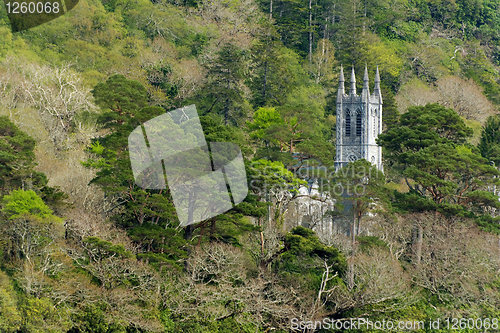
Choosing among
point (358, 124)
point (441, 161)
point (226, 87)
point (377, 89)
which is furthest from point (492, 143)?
point (226, 87)

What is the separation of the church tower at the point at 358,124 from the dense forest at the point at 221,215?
100 inches

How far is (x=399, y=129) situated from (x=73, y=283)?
71.1ft

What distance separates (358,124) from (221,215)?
26908 millimetres

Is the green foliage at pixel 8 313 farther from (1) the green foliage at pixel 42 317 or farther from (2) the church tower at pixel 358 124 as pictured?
(2) the church tower at pixel 358 124

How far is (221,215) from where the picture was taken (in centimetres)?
3195

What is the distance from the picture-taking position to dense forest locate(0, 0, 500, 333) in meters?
29.3

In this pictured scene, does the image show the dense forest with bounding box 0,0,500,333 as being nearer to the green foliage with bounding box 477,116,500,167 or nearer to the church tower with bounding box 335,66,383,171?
the green foliage with bounding box 477,116,500,167

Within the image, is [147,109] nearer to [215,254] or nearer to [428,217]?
[215,254]

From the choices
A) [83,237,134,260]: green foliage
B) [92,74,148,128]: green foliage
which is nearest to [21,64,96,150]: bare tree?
[92,74,148,128]: green foliage

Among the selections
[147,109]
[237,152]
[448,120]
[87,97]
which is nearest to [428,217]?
[448,120]

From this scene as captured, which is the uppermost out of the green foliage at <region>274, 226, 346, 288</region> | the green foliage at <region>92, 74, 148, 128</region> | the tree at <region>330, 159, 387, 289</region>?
the green foliage at <region>92, 74, 148, 128</region>

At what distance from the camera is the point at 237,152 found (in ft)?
109

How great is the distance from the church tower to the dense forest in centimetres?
255

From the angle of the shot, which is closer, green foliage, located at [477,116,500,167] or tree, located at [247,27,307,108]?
green foliage, located at [477,116,500,167]
